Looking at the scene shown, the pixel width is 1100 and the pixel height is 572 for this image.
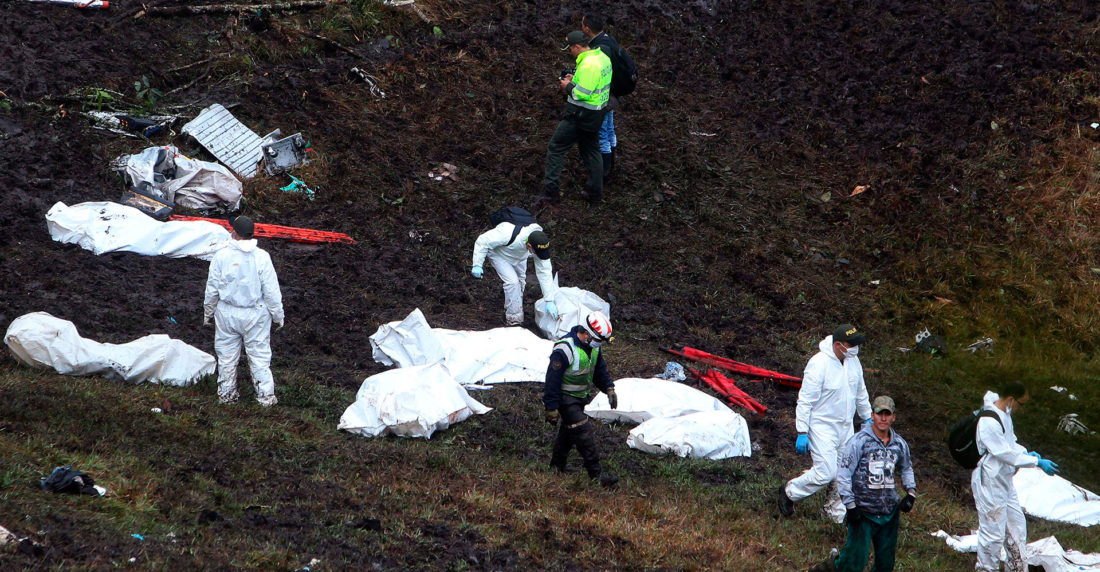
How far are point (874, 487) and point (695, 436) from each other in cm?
252

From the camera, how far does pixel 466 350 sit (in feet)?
30.9

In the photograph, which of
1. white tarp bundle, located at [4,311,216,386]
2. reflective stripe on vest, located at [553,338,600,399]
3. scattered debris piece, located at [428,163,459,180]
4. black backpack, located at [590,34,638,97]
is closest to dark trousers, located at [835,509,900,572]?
reflective stripe on vest, located at [553,338,600,399]

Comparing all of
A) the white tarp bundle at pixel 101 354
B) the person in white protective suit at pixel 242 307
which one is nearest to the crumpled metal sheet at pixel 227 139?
the white tarp bundle at pixel 101 354

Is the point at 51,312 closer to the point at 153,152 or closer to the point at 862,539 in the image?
the point at 153,152

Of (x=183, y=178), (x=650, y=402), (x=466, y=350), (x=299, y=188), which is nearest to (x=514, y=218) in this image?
(x=466, y=350)

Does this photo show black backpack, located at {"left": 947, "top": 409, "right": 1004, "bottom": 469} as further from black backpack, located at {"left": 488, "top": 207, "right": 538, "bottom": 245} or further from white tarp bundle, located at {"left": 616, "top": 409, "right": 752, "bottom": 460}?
black backpack, located at {"left": 488, "top": 207, "right": 538, "bottom": 245}

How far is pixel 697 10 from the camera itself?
1703 cm

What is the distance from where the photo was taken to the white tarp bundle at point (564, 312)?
10.3 m

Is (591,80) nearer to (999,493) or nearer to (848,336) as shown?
(848,336)

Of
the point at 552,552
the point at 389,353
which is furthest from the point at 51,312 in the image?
the point at 552,552

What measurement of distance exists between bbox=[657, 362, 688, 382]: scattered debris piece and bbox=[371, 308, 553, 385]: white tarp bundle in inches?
49.7

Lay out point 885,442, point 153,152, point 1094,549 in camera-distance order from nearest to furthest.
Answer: point 885,442
point 1094,549
point 153,152

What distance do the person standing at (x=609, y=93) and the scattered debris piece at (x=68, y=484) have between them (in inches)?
321

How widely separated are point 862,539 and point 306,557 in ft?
11.5
